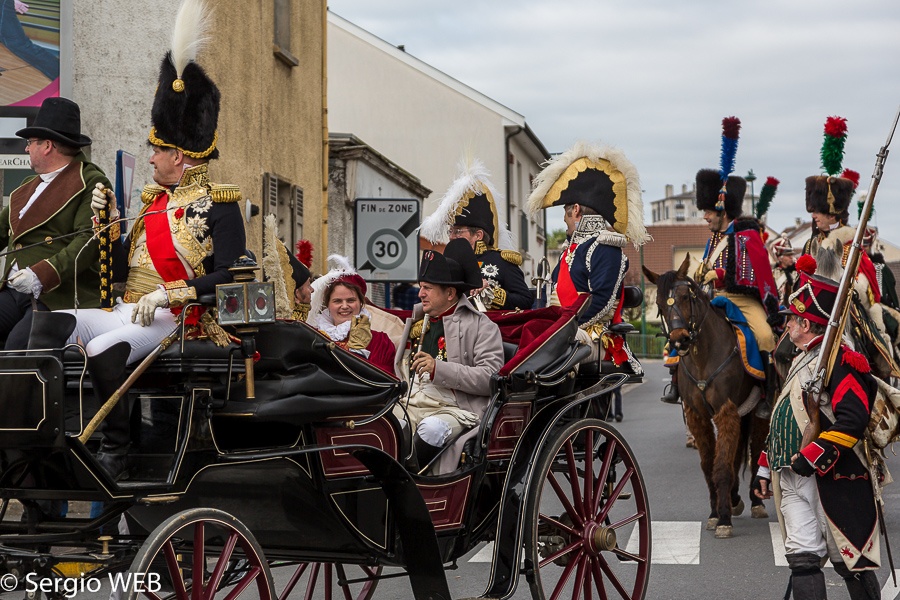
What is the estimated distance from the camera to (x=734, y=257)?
11344 millimetres

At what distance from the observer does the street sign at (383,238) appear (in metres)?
13.6

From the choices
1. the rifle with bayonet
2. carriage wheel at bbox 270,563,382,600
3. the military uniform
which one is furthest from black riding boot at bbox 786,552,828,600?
the military uniform

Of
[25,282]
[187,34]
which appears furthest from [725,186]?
[25,282]

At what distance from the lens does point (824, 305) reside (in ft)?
21.5

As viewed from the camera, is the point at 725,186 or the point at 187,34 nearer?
the point at 187,34

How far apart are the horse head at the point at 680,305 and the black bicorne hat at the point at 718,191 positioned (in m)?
1.56

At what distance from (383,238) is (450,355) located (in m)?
7.63

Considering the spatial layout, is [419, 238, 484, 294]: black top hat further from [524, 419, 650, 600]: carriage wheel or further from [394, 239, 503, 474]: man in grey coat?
[524, 419, 650, 600]: carriage wheel

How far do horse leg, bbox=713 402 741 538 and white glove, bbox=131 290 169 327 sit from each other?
581cm

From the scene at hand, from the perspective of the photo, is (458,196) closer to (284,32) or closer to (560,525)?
(560,525)

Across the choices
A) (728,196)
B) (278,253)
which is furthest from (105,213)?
(728,196)

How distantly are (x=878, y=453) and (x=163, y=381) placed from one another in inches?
148

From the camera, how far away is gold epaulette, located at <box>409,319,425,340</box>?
6.33 metres

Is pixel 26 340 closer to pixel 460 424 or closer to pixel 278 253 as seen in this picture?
pixel 278 253
